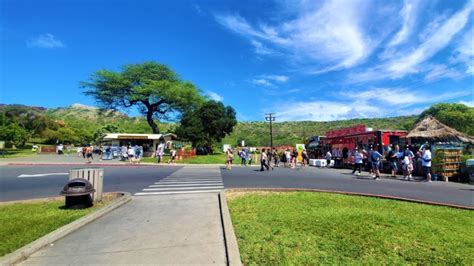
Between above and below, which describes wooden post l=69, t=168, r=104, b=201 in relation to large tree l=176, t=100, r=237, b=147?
below

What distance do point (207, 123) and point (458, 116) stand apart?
4677 centimetres

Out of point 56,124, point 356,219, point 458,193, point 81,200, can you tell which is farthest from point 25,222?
point 56,124

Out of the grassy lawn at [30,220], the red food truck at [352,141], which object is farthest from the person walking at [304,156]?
the grassy lawn at [30,220]

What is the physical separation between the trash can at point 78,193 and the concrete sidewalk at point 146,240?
3.46 ft

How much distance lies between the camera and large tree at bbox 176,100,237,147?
167 ft

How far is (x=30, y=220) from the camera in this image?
7430mm

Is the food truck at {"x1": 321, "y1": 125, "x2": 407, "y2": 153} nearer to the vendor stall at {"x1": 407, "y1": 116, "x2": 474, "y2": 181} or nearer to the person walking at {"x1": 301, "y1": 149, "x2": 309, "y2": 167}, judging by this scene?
the vendor stall at {"x1": 407, "y1": 116, "x2": 474, "y2": 181}

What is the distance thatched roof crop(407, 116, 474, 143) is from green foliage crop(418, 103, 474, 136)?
38.8 meters

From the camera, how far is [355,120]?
92375 mm


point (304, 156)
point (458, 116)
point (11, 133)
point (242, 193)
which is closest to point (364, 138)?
point (304, 156)

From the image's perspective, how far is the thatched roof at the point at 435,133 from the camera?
21.3 metres

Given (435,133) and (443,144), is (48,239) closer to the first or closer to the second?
(443,144)

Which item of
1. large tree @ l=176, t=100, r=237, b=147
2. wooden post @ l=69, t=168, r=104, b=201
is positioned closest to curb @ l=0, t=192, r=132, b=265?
wooden post @ l=69, t=168, r=104, b=201

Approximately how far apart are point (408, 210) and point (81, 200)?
9.00 m
